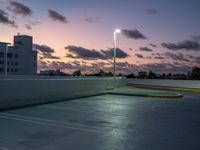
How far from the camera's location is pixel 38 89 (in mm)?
16531

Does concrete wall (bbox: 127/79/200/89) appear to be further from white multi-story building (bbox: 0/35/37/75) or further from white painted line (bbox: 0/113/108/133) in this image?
white multi-story building (bbox: 0/35/37/75)

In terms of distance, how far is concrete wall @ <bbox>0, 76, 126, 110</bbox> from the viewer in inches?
550

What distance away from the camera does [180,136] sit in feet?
24.6

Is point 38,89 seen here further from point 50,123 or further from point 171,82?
point 171,82

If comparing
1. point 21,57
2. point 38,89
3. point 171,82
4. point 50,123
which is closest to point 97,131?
point 50,123

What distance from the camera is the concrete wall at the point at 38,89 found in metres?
14.0

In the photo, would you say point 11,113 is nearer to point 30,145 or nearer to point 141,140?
point 30,145

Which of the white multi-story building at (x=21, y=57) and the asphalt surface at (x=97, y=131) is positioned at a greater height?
the white multi-story building at (x=21, y=57)

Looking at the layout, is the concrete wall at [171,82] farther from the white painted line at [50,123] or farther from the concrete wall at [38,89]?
the white painted line at [50,123]

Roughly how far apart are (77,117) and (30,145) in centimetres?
422

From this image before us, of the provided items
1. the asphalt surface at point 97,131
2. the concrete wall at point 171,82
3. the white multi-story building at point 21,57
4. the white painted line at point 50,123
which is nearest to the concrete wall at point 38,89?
the white painted line at point 50,123

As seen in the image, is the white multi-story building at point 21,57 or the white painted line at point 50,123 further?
the white multi-story building at point 21,57

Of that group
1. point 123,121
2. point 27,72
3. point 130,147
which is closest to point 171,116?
point 123,121

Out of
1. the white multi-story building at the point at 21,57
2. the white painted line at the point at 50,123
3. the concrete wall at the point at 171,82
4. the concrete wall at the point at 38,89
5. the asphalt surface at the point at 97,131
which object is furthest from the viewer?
the white multi-story building at the point at 21,57
